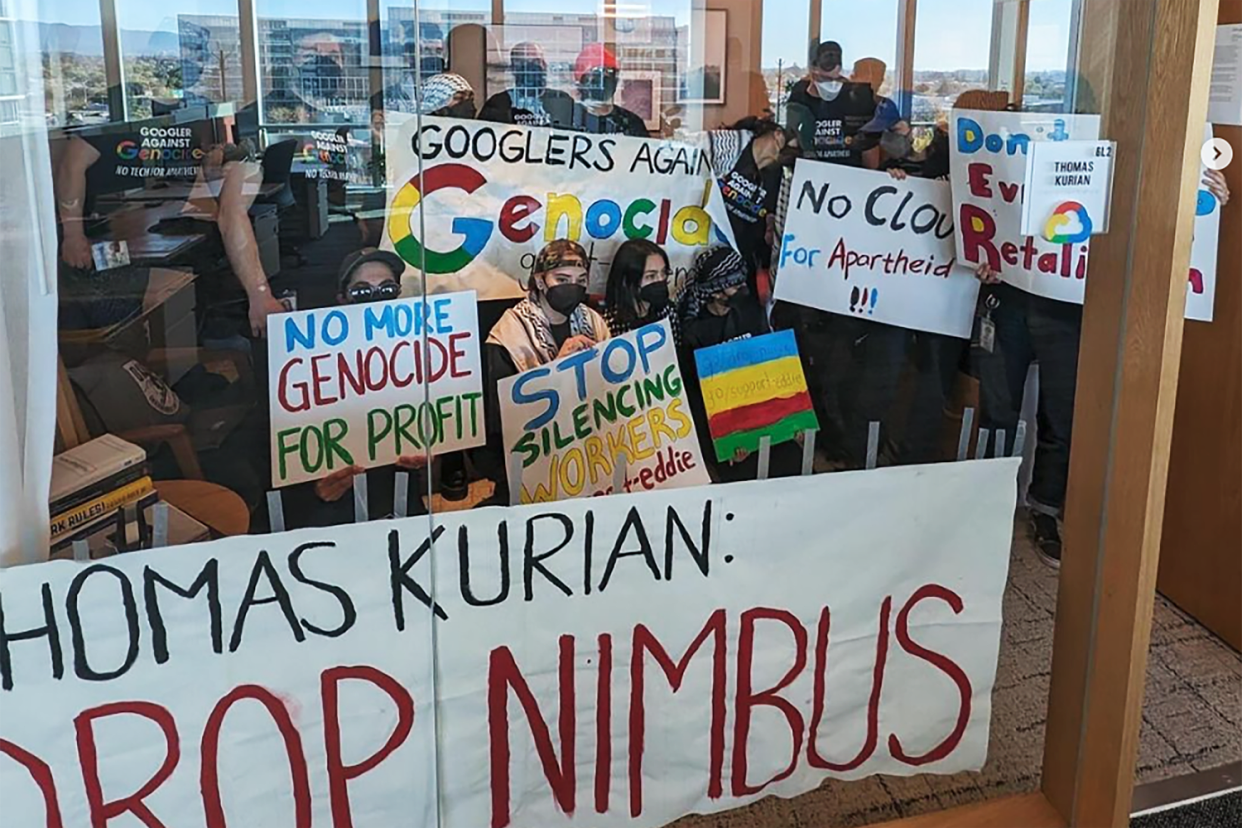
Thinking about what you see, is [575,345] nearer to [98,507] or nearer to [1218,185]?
[98,507]

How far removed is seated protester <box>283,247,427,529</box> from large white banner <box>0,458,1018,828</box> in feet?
0.42

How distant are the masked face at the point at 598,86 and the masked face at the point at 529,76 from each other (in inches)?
3.6

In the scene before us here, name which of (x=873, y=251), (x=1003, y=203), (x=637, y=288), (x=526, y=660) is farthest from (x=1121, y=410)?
(x=637, y=288)

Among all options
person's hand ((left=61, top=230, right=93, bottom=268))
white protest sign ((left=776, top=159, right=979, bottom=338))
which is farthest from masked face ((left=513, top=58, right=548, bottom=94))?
person's hand ((left=61, top=230, right=93, bottom=268))

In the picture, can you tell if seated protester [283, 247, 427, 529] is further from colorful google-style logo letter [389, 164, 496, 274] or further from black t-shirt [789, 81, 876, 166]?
black t-shirt [789, 81, 876, 166]

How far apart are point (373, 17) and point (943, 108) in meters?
1.22

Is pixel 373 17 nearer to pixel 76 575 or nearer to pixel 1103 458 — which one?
pixel 76 575

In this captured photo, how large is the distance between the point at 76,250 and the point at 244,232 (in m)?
0.48

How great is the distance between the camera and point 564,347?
1.83 meters

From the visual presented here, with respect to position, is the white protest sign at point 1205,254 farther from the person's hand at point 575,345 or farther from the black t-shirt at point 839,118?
the person's hand at point 575,345

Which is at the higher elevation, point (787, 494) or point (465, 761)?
point (787, 494)

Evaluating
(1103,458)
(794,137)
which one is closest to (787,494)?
(1103,458)

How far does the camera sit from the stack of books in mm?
1210

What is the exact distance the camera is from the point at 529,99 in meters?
2.40
